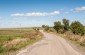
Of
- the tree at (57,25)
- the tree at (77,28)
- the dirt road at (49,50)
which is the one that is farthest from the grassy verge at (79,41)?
the tree at (57,25)

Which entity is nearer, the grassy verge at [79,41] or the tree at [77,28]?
the grassy verge at [79,41]

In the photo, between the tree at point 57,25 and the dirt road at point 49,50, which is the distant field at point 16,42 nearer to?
the dirt road at point 49,50

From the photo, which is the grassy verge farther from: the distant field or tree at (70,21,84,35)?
tree at (70,21,84,35)

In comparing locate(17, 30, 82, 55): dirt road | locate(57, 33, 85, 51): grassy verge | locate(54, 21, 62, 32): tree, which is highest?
locate(54, 21, 62, 32): tree

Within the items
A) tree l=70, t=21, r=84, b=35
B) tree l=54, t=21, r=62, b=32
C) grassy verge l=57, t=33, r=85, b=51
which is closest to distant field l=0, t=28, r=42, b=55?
grassy verge l=57, t=33, r=85, b=51

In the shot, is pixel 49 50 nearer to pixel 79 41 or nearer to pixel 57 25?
pixel 79 41

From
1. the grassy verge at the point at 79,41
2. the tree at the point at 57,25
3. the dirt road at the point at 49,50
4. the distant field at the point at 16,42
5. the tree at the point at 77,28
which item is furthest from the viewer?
the tree at the point at 57,25

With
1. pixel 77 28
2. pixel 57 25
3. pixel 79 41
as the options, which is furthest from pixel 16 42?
pixel 57 25

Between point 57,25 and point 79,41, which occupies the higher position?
point 57,25

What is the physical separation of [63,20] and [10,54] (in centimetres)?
8465

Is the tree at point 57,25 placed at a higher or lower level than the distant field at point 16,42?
higher

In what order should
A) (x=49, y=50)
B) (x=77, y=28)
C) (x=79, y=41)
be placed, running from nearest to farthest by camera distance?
(x=49, y=50) → (x=79, y=41) → (x=77, y=28)

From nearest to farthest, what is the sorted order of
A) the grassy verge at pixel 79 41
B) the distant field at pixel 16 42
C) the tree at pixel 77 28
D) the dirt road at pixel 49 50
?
1. the dirt road at pixel 49 50
2. the distant field at pixel 16 42
3. the grassy verge at pixel 79 41
4. the tree at pixel 77 28

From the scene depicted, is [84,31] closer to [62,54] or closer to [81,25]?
[81,25]
